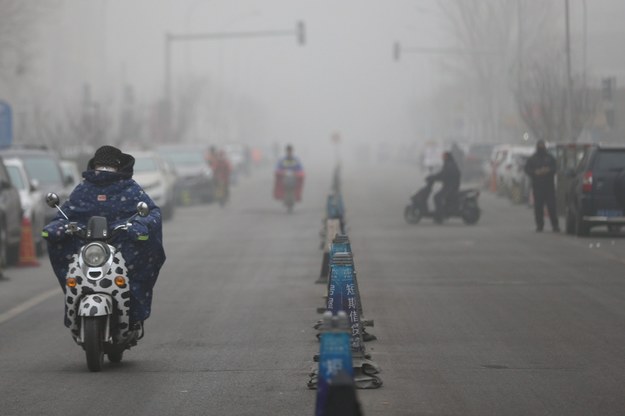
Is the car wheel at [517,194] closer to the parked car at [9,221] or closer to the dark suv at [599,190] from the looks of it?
the dark suv at [599,190]

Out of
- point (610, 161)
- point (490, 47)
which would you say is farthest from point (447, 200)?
point (490, 47)

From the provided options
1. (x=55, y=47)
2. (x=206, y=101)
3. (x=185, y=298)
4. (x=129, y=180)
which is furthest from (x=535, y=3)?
(x=55, y=47)

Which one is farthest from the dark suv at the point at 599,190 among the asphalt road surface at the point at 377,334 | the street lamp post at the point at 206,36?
the street lamp post at the point at 206,36

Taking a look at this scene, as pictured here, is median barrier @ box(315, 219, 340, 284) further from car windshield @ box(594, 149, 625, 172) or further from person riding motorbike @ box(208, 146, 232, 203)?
person riding motorbike @ box(208, 146, 232, 203)

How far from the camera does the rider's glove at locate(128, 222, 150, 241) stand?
11156 millimetres

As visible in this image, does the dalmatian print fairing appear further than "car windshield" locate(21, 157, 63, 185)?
No

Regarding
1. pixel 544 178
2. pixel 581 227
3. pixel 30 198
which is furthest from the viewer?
pixel 544 178

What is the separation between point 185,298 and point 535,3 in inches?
1389

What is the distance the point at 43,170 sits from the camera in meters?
28.0

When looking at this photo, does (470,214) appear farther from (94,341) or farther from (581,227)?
(94,341)

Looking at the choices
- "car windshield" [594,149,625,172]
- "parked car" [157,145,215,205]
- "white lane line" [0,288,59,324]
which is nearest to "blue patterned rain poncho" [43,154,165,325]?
"white lane line" [0,288,59,324]

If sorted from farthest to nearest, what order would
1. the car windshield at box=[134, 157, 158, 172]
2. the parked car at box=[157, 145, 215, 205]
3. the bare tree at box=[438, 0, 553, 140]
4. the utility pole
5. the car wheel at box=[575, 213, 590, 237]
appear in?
the bare tree at box=[438, 0, 553, 140] → the parked car at box=[157, 145, 215, 205] → the utility pole → the car windshield at box=[134, 157, 158, 172] → the car wheel at box=[575, 213, 590, 237]

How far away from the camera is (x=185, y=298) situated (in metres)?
17.3

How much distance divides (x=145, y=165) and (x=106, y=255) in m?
26.6
